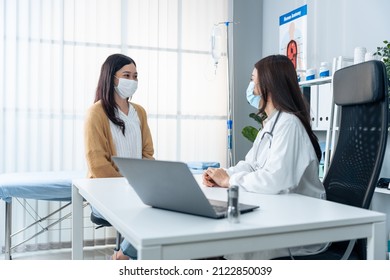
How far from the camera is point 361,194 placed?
1.32 meters

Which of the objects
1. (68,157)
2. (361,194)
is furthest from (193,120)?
(361,194)

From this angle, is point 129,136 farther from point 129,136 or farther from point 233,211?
point 233,211

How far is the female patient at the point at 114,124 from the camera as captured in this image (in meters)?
2.06

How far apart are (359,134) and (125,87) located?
4.24ft

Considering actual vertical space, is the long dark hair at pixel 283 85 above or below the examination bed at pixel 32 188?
above

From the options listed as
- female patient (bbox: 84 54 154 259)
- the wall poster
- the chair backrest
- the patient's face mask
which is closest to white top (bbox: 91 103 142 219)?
female patient (bbox: 84 54 154 259)

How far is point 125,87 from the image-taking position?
225 centimetres

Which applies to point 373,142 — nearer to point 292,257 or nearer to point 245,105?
point 292,257

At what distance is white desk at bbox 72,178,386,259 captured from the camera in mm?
812

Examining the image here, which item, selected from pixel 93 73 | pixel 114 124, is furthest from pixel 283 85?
pixel 93 73

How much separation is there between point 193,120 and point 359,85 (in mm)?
2401

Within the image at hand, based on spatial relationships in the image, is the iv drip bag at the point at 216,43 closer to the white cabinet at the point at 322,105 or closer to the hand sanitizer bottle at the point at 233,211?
the white cabinet at the point at 322,105

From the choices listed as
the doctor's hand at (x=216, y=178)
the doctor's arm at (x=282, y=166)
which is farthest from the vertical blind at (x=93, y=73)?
the doctor's arm at (x=282, y=166)

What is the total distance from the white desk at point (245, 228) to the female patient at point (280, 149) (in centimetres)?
11
